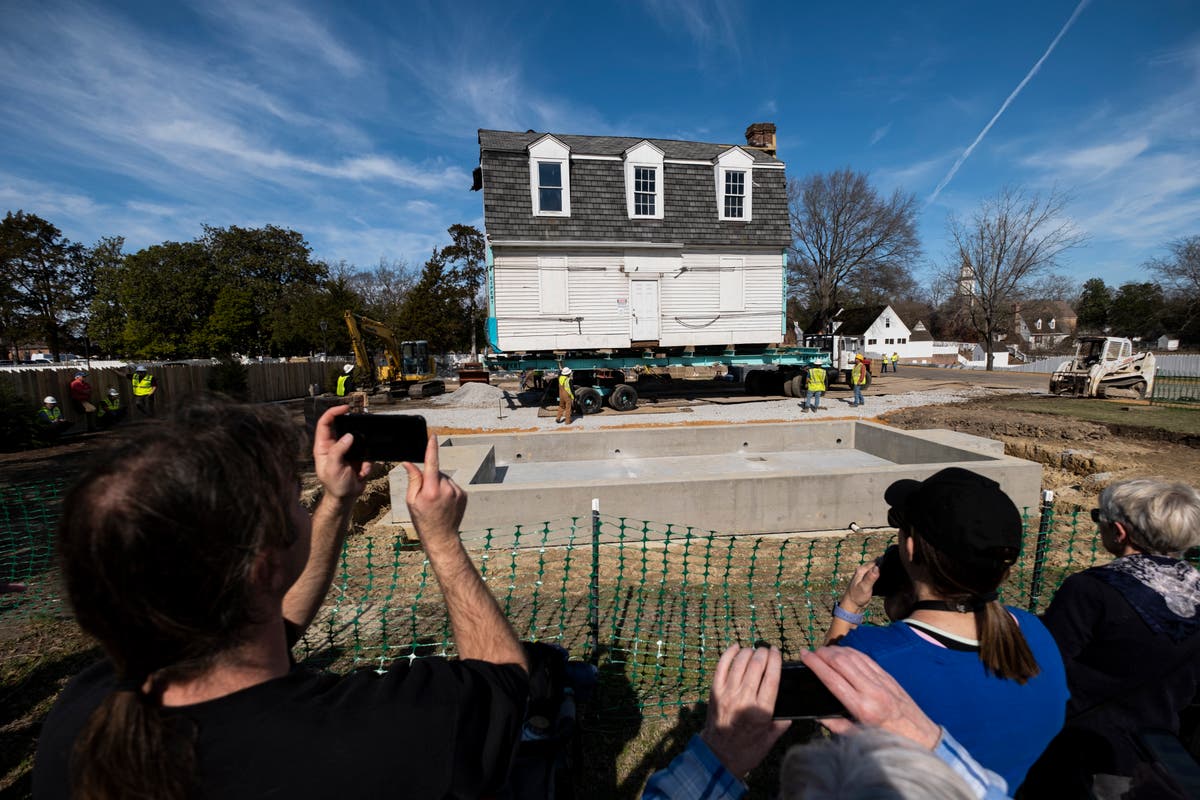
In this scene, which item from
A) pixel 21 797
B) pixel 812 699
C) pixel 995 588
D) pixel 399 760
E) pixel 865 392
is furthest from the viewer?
pixel 865 392

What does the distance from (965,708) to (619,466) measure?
25.3ft

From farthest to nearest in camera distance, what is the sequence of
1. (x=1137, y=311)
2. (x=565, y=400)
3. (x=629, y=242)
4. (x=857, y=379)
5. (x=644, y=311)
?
(x=1137, y=311)
(x=644, y=311)
(x=629, y=242)
(x=857, y=379)
(x=565, y=400)

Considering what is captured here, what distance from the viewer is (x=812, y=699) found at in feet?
3.75

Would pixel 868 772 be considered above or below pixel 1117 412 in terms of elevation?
above

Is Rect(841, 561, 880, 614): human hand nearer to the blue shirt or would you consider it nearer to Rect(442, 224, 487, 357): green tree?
the blue shirt

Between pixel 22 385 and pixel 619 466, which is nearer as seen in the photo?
pixel 619 466

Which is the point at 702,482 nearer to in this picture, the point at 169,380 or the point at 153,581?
the point at 153,581

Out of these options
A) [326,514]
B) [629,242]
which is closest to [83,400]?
[629,242]

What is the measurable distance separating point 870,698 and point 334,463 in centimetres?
151

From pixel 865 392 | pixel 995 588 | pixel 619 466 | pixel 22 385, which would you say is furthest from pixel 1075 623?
pixel 865 392

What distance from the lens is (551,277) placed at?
16.8 meters

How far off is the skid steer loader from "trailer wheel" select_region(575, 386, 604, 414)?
58.0 feet

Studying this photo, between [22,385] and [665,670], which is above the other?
[22,385]

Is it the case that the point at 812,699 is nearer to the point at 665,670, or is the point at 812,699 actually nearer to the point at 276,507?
the point at 276,507
